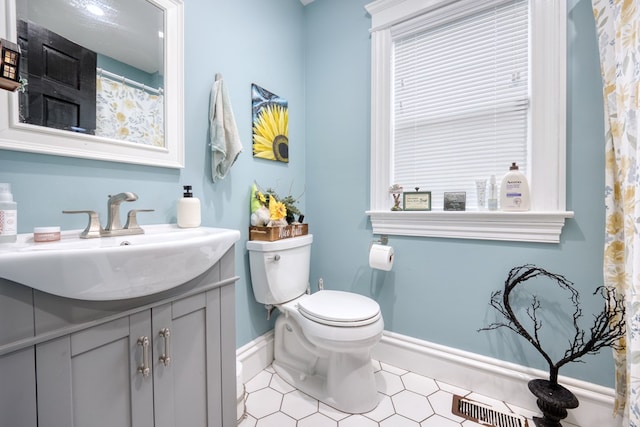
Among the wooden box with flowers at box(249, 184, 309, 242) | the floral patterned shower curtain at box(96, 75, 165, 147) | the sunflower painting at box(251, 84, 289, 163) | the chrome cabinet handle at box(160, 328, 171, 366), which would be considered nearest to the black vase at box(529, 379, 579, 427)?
the wooden box with flowers at box(249, 184, 309, 242)

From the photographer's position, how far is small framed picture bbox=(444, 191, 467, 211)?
4.83 ft

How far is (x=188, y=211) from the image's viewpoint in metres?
1.16

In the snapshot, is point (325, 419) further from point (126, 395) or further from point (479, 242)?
point (479, 242)

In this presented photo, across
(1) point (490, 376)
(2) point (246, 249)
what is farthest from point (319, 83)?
(1) point (490, 376)

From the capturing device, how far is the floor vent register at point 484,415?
1.22 meters

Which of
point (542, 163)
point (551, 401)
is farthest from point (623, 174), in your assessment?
point (551, 401)

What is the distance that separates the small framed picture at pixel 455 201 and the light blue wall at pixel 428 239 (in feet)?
0.58

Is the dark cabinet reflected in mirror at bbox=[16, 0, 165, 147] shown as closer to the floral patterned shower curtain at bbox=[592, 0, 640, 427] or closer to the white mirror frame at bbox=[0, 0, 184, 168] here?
the white mirror frame at bbox=[0, 0, 184, 168]

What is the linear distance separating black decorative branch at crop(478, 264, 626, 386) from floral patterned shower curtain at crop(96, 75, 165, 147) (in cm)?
168

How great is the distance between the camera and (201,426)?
3.00 feet

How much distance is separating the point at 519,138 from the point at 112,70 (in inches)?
71.4

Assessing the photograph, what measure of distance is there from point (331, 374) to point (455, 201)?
109 centimetres

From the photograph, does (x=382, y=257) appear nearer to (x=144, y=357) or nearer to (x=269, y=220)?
(x=269, y=220)

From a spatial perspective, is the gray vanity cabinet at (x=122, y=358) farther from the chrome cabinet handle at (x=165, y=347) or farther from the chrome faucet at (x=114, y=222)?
the chrome faucet at (x=114, y=222)
